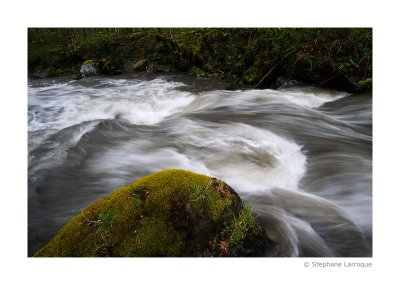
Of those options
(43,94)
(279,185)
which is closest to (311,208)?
(279,185)

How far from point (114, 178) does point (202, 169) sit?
917mm

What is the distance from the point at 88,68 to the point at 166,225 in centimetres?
482

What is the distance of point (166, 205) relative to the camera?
216cm

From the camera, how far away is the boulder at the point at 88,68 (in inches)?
234

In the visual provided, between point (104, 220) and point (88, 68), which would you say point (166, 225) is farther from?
point (88, 68)

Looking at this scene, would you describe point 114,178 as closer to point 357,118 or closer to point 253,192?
point 253,192

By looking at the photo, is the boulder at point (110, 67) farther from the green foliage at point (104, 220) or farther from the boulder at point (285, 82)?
the green foliage at point (104, 220)

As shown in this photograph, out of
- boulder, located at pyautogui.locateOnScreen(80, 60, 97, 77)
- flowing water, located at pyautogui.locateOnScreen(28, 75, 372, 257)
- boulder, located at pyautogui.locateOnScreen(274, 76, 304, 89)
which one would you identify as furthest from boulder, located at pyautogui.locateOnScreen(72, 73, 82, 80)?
boulder, located at pyautogui.locateOnScreen(274, 76, 304, 89)

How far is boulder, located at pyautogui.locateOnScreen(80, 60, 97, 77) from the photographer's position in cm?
594

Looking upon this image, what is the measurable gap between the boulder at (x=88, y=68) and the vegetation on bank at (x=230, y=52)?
115mm

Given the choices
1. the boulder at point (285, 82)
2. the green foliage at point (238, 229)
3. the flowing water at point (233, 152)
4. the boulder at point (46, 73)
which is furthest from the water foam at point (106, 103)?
the green foliage at point (238, 229)

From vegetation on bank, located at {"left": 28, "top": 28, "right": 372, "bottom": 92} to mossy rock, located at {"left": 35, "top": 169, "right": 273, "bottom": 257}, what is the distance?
7.44 ft

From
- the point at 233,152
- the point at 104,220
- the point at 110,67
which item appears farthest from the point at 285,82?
the point at 104,220
